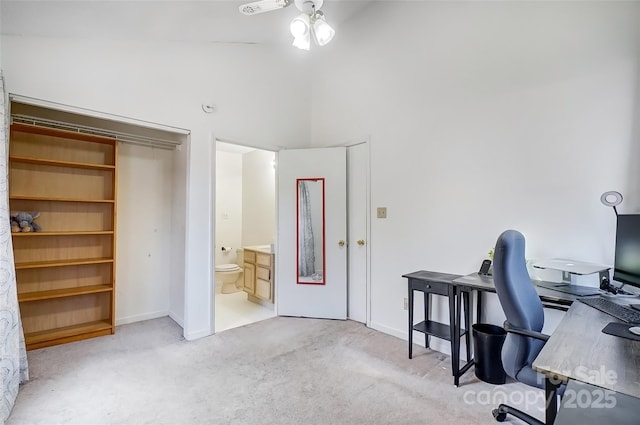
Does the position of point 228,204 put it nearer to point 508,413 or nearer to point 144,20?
A: point 144,20

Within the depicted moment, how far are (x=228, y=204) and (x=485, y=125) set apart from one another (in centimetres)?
443

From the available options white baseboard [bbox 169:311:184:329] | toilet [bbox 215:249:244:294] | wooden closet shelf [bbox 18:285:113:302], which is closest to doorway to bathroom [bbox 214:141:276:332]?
toilet [bbox 215:249:244:294]

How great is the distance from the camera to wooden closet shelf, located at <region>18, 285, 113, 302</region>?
2.83 m

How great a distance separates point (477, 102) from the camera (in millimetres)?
2656

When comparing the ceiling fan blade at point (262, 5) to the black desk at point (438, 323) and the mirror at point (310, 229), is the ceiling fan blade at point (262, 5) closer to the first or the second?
the mirror at point (310, 229)

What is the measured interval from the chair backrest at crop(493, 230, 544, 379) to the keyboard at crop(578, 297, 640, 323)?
1.01 ft

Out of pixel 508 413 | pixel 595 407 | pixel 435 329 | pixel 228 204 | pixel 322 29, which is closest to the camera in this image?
pixel 595 407

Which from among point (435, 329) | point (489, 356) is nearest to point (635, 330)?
point (489, 356)

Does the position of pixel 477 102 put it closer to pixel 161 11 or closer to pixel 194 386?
pixel 161 11

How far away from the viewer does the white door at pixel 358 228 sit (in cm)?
361

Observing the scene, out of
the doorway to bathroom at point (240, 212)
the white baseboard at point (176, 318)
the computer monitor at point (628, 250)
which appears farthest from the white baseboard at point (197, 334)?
the computer monitor at point (628, 250)

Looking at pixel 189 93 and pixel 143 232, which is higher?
pixel 189 93

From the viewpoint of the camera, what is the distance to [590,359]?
107cm

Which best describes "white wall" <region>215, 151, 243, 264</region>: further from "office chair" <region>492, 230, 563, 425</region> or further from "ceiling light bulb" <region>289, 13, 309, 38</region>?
"office chair" <region>492, 230, 563, 425</region>
